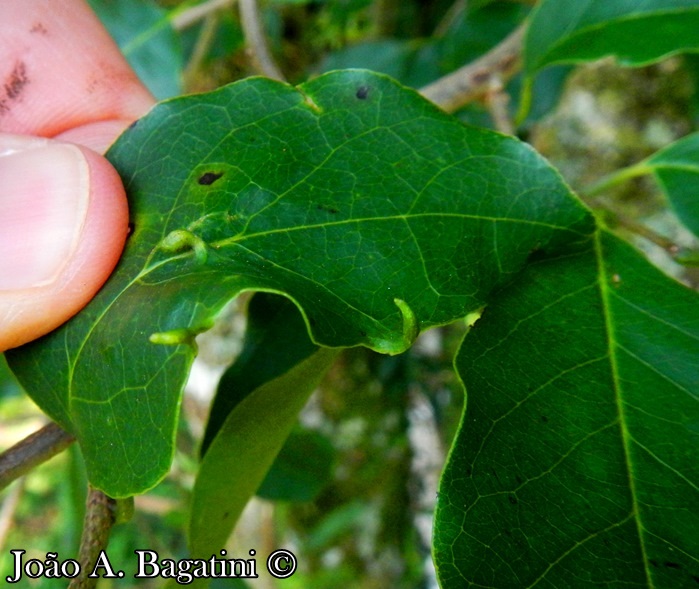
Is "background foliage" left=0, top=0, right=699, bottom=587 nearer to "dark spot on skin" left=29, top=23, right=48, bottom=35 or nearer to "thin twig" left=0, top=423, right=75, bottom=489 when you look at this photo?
"thin twig" left=0, top=423, right=75, bottom=489

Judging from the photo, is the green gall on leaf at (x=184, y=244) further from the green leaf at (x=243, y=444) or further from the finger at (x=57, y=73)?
the finger at (x=57, y=73)

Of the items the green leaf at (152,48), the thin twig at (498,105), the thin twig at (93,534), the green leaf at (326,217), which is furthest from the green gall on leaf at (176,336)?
the green leaf at (152,48)

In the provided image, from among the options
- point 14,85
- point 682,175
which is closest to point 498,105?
point 682,175

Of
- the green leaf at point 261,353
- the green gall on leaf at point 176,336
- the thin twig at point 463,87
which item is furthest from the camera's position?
the thin twig at point 463,87

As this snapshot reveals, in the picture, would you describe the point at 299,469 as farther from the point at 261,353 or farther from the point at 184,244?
the point at 184,244

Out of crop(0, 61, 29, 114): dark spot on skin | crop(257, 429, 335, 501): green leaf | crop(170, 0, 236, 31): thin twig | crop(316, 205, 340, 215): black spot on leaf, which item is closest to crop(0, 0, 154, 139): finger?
crop(0, 61, 29, 114): dark spot on skin

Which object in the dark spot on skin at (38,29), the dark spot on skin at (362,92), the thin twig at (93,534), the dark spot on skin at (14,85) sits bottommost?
the thin twig at (93,534)

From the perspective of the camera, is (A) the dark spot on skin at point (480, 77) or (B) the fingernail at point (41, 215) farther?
(A) the dark spot on skin at point (480, 77)

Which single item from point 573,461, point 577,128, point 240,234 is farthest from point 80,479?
point 577,128

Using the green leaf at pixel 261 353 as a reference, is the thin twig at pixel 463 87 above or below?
below
